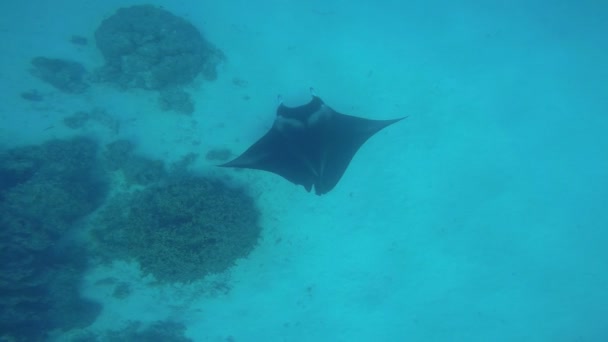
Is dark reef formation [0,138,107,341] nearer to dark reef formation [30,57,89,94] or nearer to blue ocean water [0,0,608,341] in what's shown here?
blue ocean water [0,0,608,341]

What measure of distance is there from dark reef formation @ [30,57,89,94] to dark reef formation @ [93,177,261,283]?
9.48 ft

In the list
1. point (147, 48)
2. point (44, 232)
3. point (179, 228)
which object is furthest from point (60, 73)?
point (179, 228)

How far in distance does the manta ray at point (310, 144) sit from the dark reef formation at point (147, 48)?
9.96 ft

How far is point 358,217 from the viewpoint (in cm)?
862

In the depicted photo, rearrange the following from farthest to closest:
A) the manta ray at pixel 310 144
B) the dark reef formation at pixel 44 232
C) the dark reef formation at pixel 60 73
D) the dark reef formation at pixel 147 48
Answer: the dark reef formation at pixel 60 73 → the dark reef formation at pixel 147 48 → the dark reef formation at pixel 44 232 → the manta ray at pixel 310 144

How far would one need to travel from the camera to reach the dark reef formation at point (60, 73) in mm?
7668

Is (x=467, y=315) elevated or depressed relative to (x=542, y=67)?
depressed

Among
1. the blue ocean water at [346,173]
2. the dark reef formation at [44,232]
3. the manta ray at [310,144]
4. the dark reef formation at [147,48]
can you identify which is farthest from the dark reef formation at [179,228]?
the dark reef formation at [147,48]

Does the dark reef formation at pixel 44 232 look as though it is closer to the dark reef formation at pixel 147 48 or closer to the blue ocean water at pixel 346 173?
the blue ocean water at pixel 346 173

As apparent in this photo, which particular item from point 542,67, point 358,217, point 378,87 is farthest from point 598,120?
point 358,217

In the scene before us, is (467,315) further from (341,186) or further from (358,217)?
(341,186)

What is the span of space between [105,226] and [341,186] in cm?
558

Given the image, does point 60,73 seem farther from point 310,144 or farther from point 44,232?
point 310,144

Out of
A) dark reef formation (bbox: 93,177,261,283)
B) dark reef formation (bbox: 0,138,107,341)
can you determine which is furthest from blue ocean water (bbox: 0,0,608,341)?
dark reef formation (bbox: 93,177,261,283)
